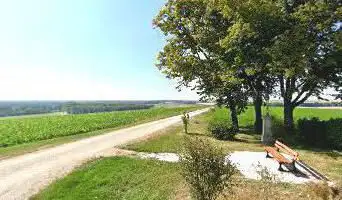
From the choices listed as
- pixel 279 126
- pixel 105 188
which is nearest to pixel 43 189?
pixel 105 188

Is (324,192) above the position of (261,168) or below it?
below

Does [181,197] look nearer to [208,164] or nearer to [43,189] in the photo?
[208,164]

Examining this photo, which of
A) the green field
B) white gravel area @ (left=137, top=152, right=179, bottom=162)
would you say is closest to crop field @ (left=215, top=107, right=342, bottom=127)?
white gravel area @ (left=137, top=152, right=179, bottom=162)

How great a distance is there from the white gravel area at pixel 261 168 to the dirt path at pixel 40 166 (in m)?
8.97

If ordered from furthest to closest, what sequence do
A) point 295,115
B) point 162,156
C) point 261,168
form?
point 295,115
point 162,156
point 261,168

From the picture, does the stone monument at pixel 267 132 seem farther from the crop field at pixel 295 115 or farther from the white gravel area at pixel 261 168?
the crop field at pixel 295 115

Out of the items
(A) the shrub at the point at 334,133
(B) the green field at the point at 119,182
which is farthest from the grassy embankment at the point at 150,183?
(A) the shrub at the point at 334,133

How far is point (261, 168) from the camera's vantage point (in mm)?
19859

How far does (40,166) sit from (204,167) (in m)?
13.8

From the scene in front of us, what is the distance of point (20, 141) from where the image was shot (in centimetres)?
4234

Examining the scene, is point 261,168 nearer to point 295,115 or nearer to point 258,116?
point 258,116

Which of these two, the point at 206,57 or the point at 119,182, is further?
the point at 206,57

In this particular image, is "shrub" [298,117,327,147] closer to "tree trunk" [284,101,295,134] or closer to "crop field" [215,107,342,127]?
"tree trunk" [284,101,295,134]

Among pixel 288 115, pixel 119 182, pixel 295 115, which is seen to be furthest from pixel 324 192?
pixel 295 115
